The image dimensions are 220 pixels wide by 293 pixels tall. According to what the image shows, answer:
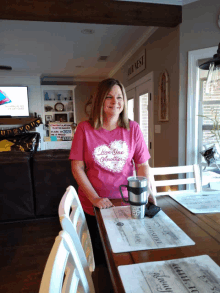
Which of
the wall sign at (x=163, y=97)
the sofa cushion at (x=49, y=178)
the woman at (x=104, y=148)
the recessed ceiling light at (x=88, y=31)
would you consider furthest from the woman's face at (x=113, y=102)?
the recessed ceiling light at (x=88, y=31)

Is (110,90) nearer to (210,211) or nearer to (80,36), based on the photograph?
(210,211)

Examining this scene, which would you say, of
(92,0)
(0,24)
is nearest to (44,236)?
(92,0)

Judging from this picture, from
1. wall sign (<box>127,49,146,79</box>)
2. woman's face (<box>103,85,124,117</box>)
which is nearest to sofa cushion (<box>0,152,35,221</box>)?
woman's face (<box>103,85,124,117</box>)

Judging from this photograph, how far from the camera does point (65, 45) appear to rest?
3869mm

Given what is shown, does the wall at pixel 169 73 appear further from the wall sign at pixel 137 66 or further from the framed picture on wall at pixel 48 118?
the framed picture on wall at pixel 48 118

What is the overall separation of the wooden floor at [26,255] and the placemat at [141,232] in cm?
31

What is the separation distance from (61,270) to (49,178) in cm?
220

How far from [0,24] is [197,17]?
2684 millimetres

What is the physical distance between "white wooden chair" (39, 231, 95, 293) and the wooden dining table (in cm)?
11

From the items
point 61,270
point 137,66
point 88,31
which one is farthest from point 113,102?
point 137,66

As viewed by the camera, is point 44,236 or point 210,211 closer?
point 210,211

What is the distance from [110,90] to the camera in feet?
4.02

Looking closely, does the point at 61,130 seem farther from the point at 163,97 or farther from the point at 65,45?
the point at 163,97

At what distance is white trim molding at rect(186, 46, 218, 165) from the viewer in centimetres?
245
